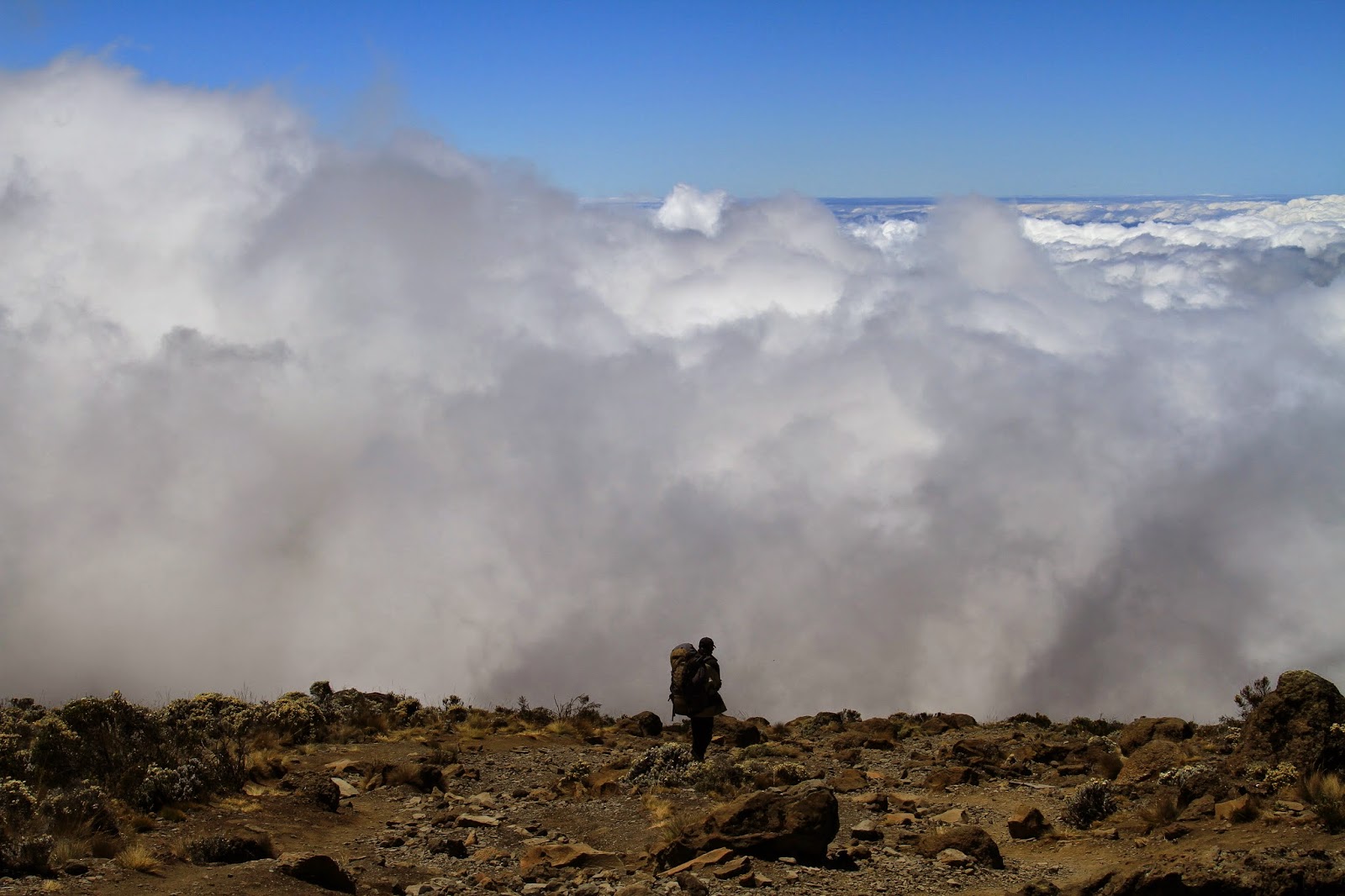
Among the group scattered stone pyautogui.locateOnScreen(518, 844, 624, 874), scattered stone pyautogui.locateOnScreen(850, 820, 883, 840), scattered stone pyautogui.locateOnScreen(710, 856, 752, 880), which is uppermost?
scattered stone pyautogui.locateOnScreen(850, 820, 883, 840)

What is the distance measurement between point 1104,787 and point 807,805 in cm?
361

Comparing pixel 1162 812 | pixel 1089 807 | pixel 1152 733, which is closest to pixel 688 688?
pixel 1089 807

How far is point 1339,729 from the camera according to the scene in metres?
10.7

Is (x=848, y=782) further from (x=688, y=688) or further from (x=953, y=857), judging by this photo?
(x=953, y=857)

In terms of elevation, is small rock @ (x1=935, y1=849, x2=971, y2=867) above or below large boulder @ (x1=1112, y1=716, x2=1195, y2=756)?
below

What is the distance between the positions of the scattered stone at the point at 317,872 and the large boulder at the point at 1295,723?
8.43 meters

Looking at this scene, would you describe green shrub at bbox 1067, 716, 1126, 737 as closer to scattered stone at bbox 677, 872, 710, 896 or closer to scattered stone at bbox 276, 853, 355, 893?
scattered stone at bbox 677, 872, 710, 896

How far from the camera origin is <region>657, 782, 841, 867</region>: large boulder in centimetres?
970

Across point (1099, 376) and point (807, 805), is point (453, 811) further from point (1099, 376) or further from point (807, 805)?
point (1099, 376)

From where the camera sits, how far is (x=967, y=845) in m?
10.1

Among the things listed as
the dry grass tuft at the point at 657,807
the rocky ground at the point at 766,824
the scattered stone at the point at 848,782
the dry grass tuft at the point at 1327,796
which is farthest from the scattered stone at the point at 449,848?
the dry grass tuft at the point at 1327,796

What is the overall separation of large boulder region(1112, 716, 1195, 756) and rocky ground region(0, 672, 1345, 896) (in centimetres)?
4

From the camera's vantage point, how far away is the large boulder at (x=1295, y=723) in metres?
10.8

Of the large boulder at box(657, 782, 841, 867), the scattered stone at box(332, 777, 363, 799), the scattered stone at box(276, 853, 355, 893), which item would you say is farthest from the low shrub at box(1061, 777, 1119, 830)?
the scattered stone at box(332, 777, 363, 799)
